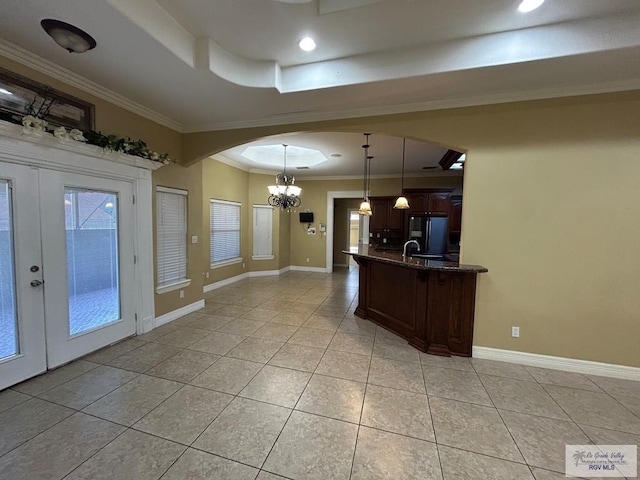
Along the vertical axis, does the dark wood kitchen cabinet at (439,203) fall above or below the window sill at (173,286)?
above

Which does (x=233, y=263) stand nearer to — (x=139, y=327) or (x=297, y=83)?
(x=139, y=327)

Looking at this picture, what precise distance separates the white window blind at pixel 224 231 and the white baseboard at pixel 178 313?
1.61m

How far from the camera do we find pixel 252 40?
2.36 m

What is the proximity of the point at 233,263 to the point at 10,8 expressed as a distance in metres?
5.34

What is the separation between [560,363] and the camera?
9.18 ft

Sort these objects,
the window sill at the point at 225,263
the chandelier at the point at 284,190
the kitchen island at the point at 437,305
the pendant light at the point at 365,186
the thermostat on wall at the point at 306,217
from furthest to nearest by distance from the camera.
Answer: the thermostat on wall at the point at 306,217, the window sill at the point at 225,263, the chandelier at the point at 284,190, the pendant light at the point at 365,186, the kitchen island at the point at 437,305

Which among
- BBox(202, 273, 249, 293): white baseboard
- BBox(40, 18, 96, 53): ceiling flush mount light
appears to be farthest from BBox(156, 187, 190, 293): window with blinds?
BBox(40, 18, 96, 53): ceiling flush mount light

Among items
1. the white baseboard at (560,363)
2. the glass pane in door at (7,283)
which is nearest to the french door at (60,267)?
the glass pane in door at (7,283)

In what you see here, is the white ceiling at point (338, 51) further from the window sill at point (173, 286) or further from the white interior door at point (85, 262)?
the window sill at point (173, 286)

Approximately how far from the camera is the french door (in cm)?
233

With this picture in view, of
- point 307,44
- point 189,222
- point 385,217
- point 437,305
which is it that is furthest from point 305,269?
point 307,44

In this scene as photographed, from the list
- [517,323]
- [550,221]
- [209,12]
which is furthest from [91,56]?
[517,323]

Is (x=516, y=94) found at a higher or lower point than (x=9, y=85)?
higher

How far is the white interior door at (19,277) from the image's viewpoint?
2.29m
